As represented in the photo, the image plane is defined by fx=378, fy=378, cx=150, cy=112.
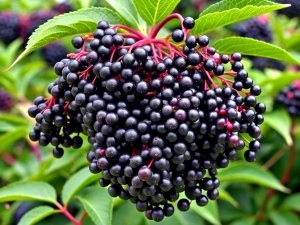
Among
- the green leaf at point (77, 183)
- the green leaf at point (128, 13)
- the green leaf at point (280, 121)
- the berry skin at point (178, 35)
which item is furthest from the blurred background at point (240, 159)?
the berry skin at point (178, 35)

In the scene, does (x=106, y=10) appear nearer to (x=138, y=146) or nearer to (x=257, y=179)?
(x=138, y=146)

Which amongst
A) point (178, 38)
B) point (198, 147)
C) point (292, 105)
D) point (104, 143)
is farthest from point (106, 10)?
point (292, 105)

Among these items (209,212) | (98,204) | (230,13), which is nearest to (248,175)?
(209,212)

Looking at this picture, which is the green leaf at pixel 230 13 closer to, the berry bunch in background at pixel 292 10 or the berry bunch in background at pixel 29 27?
the berry bunch in background at pixel 292 10

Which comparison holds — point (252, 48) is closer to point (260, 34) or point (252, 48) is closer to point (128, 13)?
point (128, 13)

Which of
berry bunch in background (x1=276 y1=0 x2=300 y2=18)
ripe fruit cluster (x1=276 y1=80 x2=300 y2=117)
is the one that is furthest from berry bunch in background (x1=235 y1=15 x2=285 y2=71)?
ripe fruit cluster (x1=276 y1=80 x2=300 y2=117)

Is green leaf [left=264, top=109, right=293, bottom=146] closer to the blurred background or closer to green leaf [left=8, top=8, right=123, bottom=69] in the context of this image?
the blurred background
